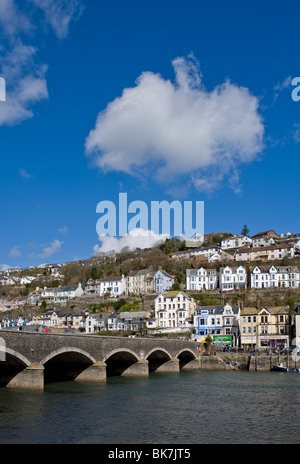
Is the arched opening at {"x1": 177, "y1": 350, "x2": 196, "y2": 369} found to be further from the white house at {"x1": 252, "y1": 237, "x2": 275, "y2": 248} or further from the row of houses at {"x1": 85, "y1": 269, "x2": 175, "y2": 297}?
the white house at {"x1": 252, "y1": 237, "x2": 275, "y2": 248}

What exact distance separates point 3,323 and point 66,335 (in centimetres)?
7842

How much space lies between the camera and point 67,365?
1887 inches

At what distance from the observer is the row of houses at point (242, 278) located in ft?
329

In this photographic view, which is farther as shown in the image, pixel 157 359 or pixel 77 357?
pixel 157 359

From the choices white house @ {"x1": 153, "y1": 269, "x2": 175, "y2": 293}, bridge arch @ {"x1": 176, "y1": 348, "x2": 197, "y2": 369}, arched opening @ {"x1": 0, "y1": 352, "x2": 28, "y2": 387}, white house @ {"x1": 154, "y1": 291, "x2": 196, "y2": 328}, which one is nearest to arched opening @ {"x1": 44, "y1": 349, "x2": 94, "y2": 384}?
arched opening @ {"x1": 0, "y1": 352, "x2": 28, "y2": 387}

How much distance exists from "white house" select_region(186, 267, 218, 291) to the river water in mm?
62592

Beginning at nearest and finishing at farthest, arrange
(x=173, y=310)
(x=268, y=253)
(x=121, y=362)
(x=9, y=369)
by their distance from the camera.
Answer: (x=9, y=369) → (x=121, y=362) → (x=173, y=310) → (x=268, y=253)

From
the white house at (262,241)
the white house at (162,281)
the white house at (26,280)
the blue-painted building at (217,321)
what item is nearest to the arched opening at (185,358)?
the blue-painted building at (217,321)

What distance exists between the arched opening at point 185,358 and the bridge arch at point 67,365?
23.3m

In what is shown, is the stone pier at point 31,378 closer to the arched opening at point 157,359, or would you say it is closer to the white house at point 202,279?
the arched opening at point 157,359

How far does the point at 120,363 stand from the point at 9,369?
19323 millimetres

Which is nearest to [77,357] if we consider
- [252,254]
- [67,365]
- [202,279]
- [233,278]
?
[67,365]

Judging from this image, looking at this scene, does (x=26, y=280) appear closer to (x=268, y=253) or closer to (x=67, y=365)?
(x=268, y=253)
